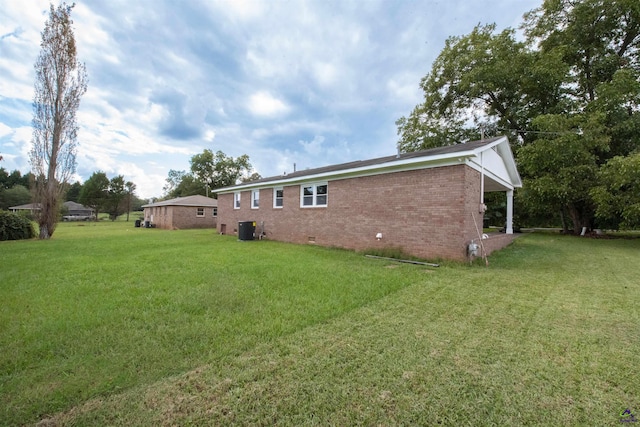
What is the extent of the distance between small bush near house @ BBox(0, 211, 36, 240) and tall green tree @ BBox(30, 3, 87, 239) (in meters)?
1.51

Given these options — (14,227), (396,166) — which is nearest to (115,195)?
(14,227)

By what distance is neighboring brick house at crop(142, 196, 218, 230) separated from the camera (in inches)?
959

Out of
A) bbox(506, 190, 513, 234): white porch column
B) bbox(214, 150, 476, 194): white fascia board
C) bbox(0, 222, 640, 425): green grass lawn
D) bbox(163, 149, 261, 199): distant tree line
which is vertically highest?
bbox(163, 149, 261, 199): distant tree line

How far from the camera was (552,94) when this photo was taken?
16797mm

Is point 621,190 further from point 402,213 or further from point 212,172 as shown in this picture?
point 212,172

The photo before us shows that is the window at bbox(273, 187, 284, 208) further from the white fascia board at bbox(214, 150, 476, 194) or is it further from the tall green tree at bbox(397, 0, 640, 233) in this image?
the tall green tree at bbox(397, 0, 640, 233)

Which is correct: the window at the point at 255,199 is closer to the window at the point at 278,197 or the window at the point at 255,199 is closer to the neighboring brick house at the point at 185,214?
the window at the point at 278,197

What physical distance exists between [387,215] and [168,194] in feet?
190

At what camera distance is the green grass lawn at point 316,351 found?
1.88m

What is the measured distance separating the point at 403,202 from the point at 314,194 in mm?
4326

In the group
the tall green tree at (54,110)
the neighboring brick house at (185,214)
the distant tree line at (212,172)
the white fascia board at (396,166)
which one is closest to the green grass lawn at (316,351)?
the white fascia board at (396,166)

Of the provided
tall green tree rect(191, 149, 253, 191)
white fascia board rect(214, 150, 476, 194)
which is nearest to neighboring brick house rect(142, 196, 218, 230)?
white fascia board rect(214, 150, 476, 194)

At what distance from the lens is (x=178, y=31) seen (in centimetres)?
1015

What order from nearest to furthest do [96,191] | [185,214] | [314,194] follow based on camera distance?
[314,194], [185,214], [96,191]
